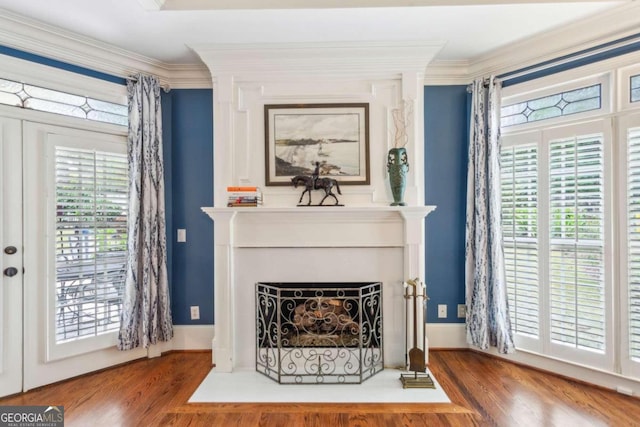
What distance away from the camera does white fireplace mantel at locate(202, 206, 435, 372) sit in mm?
2666

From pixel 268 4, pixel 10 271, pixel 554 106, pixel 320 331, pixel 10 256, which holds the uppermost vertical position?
pixel 268 4

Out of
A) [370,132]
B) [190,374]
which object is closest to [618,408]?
[370,132]

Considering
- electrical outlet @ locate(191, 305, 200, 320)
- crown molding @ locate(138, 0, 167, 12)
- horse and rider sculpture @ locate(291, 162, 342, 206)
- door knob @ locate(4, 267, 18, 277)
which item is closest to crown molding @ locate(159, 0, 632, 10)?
crown molding @ locate(138, 0, 167, 12)

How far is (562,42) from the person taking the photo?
8.33ft

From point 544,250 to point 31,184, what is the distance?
4.11 metres

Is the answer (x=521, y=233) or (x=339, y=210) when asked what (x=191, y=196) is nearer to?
(x=339, y=210)

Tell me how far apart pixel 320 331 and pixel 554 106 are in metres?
2.71

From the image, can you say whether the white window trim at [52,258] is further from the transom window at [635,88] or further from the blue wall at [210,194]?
the transom window at [635,88]

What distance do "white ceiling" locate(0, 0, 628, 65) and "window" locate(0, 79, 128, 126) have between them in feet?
1.61

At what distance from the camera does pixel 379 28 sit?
8.11 ft

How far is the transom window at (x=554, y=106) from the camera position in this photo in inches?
97.3

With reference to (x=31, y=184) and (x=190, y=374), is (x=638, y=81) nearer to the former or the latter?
(x=190, y=374)

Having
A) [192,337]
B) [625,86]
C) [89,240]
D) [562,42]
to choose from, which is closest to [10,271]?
[89,240]

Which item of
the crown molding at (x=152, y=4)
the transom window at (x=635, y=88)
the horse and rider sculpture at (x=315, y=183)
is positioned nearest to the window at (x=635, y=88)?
the transom window at (x=635, y=88)
